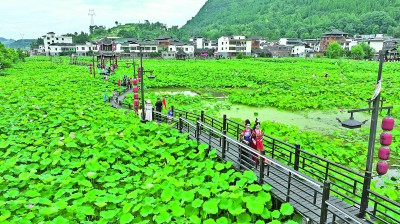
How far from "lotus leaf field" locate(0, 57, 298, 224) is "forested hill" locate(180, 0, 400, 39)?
356 ft

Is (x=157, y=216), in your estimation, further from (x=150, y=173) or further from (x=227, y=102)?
(x=227, y=102)


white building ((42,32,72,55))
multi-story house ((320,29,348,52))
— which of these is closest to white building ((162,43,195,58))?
multi-story house ((320,29,348,52))

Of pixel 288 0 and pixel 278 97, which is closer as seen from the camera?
pixel 278 97

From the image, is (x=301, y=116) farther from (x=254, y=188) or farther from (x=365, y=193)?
(x=365, y=193)

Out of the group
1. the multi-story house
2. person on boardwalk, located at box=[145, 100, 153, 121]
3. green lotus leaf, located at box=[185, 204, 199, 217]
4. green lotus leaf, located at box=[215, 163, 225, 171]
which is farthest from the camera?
the multi-story house

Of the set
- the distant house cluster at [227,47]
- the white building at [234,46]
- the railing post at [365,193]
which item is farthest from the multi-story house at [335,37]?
Result: the railing post at [365,193]

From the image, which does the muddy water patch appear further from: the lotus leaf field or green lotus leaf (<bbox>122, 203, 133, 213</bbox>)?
green lotus leaf (<bbox>122, 203, 133, 213</bbox>)

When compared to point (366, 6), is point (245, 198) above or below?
below

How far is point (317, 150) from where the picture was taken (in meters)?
10.2

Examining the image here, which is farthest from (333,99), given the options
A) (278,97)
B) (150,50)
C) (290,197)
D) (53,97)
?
(150,50)

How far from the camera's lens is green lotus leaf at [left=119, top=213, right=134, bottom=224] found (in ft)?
17.4

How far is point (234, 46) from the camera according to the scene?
79.9 meters

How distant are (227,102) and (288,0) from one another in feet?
602

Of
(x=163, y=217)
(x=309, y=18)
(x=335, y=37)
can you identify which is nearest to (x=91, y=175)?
(x=163, y=217)
